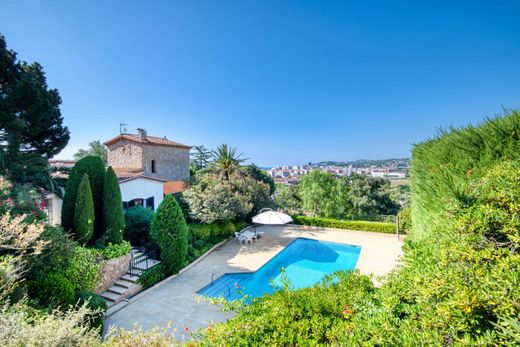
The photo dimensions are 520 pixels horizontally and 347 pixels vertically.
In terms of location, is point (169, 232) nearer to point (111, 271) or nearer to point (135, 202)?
point (111, 271)

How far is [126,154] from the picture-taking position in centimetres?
2639

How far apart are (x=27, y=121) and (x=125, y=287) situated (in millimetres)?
13789

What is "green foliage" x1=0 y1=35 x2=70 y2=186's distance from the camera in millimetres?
12953

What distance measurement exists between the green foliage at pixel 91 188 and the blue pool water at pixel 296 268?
24.3 feet

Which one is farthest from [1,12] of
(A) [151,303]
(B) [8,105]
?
(A) [151,303]

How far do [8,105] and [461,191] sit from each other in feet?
71.9

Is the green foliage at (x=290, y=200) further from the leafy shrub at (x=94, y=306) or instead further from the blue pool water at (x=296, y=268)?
the leafy shrub at (x=94, y=306)

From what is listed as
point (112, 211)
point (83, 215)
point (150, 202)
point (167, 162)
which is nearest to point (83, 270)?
point (83, 215)

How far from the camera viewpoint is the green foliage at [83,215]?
436 inches

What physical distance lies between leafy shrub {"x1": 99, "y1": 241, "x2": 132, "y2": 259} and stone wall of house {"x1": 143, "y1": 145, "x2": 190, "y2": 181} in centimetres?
1470

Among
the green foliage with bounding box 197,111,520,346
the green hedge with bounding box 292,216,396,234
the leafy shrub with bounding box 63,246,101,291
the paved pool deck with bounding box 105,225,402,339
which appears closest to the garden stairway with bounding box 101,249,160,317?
the paved pool deck with bounding box 105,225,402,339

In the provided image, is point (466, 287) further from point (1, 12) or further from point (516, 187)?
point (1, 12)

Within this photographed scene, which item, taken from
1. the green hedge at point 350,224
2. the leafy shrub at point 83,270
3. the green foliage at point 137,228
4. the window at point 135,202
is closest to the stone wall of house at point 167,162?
the window at point 135,202

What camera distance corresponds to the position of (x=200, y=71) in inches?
747
